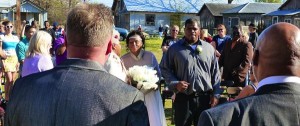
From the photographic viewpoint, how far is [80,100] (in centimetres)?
240

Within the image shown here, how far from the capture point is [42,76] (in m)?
2.56

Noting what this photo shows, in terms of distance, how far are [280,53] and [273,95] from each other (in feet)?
0.74

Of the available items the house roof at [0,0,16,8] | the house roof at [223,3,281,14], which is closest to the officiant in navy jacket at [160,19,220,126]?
the house roof at [223,3,281,14]

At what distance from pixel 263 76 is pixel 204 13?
5728 cm

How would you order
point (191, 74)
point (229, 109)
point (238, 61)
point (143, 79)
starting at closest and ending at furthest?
point (229, 109), point (143, 79), point (191, 74), point (238, 61)

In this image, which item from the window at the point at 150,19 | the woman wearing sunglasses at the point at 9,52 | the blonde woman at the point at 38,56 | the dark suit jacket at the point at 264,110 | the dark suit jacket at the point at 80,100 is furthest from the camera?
the window at the point at 150,19

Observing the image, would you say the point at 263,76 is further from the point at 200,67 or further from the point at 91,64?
the point at 200,67


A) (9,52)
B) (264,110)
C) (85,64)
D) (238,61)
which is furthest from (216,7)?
(264,110)

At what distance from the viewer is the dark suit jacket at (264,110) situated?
222cm

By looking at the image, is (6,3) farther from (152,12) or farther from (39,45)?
(39,45)

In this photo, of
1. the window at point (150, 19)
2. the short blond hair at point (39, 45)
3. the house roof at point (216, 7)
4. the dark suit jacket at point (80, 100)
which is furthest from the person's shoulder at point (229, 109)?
the window at point (150, 19)

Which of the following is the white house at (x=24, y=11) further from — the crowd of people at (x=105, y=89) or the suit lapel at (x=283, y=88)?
the suit lapel at (x=283, y=88)

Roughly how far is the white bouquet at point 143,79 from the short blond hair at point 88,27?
1.57 meters

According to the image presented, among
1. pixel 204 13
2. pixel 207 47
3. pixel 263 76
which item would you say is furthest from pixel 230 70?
pixel 204 13
